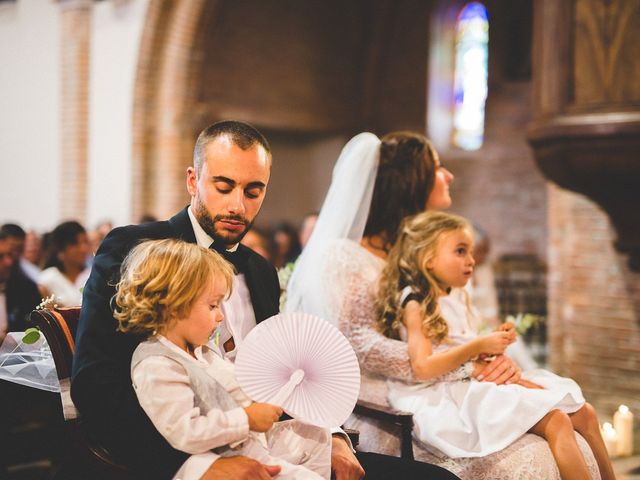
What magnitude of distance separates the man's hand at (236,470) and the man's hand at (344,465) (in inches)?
12.3

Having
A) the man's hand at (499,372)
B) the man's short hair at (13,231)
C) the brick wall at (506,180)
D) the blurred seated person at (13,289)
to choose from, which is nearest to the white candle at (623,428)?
the man's hand at (499,372)

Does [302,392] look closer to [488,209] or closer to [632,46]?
[632,46]

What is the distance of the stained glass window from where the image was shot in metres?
13.8

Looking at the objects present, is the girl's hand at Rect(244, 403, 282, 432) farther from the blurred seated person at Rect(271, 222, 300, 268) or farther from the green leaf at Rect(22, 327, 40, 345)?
the blurred seated person at Rect(271, 222, 300, 268)

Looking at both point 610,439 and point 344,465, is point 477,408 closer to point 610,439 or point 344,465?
point 344,465

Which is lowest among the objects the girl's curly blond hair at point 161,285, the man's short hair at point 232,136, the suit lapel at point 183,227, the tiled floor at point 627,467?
the tiled floor at point 627,467

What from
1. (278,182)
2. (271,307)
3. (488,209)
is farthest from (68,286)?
(488,209)

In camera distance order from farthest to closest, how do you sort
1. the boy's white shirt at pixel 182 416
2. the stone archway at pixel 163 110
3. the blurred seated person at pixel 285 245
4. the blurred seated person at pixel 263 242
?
the stone archway at pixel 163 110
the blurred seated person at pixel 285 245
the blurred seated person at pixel 263 242
the boy's white shirt at pixel 182 416

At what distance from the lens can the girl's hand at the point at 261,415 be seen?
2.20 metres

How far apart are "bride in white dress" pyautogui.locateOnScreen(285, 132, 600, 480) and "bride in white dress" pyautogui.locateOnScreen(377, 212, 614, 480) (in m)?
0.07

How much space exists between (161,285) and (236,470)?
53 cm

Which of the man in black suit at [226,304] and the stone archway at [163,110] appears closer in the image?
the man in black suit at [226,304]

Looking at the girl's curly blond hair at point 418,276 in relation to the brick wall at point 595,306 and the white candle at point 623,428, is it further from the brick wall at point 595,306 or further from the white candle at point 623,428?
the brick wall at point 595,306

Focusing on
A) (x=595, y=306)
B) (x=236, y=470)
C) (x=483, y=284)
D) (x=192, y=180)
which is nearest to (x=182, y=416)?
(x=236, y=470)
